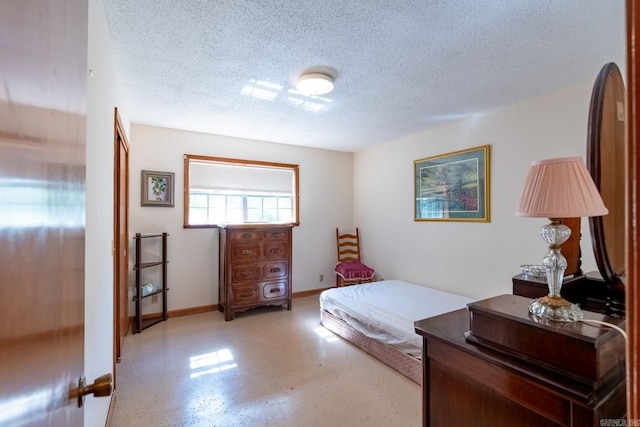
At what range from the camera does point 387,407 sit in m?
1.98

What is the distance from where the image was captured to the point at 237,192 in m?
4.16

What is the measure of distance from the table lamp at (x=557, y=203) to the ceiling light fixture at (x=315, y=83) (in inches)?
70.2

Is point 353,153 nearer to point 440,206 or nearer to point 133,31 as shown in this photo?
point 440,206

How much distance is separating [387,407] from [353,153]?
13.3 feet

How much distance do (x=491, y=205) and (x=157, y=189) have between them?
3946 millimetres

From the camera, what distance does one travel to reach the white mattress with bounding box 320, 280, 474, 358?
2438mm

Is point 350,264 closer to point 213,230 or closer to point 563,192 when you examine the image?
point 213,230

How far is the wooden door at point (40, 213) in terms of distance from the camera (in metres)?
0.36

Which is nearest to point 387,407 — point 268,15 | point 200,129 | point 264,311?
point 264,311

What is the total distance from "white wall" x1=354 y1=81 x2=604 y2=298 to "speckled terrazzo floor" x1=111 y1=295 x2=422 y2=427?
161 cm

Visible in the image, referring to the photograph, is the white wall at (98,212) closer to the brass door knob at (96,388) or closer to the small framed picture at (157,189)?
the brass door knob at (96,388)

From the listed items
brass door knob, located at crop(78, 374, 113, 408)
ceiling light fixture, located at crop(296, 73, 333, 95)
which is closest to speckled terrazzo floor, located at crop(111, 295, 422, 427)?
brass door knob, located at crop(78, 374, 113, 408)

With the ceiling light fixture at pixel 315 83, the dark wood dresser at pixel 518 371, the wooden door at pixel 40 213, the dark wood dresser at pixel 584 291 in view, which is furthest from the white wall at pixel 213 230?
the dark wood dresser at pixel 584 291

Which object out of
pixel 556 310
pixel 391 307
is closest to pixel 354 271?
pixel 391 307
